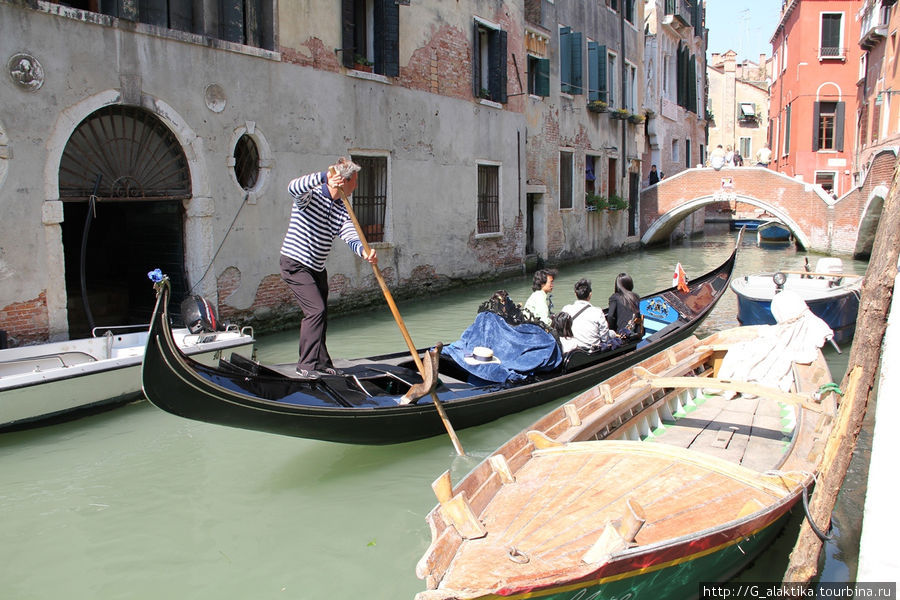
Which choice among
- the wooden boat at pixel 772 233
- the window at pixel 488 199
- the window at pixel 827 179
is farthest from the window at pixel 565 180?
the window at pixel 827 179

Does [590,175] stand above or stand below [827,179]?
below

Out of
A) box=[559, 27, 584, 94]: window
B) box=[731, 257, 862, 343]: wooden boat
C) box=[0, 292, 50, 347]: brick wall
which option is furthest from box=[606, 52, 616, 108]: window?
box=[0, 292, 50, 347]: brick wall

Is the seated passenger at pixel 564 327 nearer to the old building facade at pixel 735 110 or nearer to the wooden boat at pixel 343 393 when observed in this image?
the wooden boat at pixel 343 393

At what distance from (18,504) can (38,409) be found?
2.96 ft

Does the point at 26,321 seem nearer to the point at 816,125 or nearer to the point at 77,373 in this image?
the point at 77,373

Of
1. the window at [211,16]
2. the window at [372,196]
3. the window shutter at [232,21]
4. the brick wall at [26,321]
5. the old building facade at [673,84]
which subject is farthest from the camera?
the old building facade at [673,84]

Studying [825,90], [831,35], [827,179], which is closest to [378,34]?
[825,90]

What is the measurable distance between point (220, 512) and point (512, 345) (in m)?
1.87

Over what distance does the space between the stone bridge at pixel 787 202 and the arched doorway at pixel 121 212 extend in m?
11.4

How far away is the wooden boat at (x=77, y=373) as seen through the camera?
414 centimetres

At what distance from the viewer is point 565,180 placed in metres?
13.0

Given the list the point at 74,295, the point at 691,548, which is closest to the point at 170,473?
the point at 691,548

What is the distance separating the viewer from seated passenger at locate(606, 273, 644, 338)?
5379mm

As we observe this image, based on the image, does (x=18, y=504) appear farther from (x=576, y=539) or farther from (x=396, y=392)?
(x=576, y=539)
